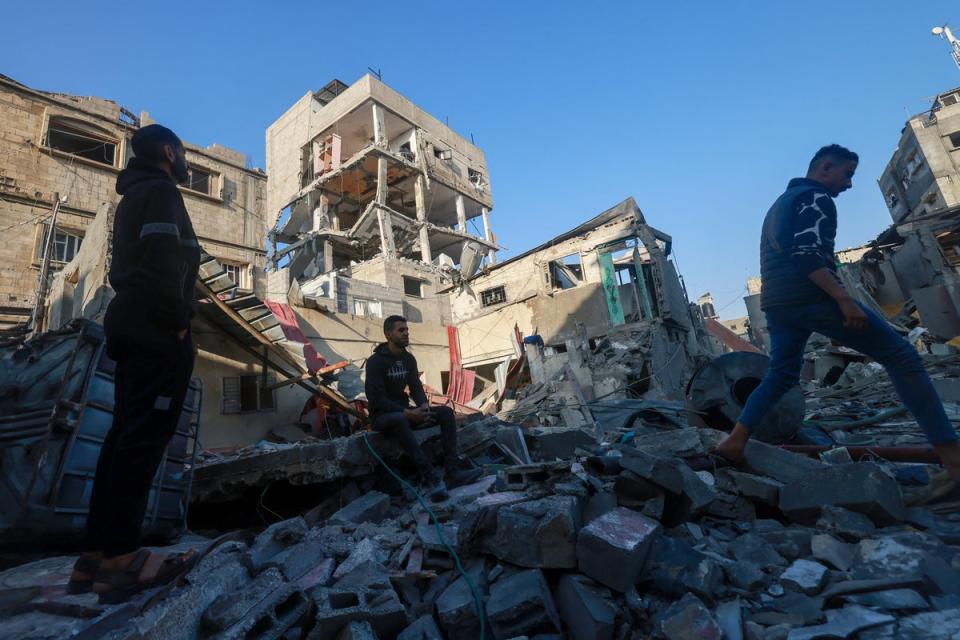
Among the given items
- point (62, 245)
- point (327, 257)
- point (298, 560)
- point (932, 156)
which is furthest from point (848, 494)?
point (932, 156)

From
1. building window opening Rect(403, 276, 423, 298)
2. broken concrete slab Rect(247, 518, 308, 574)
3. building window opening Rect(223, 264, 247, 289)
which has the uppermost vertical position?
building window opening Rect(403, 276, 423, 298)

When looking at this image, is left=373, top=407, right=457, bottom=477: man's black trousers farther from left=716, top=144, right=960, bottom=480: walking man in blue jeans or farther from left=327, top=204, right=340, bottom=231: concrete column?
left=327, top=204, right=340, bottom=231: concrete column

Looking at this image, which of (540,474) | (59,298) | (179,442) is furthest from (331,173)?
(540,474)

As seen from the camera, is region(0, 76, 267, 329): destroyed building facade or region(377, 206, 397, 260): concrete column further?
region(377, 206, 397, 260): concrete column

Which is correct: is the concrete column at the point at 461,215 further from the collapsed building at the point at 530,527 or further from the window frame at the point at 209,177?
the collapsed building at the point at 530,527

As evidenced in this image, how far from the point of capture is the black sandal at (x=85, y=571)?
193cm

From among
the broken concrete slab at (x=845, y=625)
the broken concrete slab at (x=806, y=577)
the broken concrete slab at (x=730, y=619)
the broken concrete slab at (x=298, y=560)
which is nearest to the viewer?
Answer: the broken concrete slab at (x=845, y=625)

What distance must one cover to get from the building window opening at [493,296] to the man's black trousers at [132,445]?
16667mm

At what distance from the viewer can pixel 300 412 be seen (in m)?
11.3

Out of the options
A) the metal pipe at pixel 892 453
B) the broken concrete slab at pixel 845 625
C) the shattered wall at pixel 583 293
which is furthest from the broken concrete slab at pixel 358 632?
the shattered wall at pixel 583 293

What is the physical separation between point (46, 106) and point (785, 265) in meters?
17.9

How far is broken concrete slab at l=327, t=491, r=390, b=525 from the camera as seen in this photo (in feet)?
10.1

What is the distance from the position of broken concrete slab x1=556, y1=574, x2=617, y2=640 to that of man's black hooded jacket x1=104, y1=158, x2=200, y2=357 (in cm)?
214

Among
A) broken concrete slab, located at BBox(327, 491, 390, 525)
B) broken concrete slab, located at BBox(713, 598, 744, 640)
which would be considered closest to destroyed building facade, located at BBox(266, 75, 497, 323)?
broken concrete slab, located at BBox(327, 491, 390, 525)
